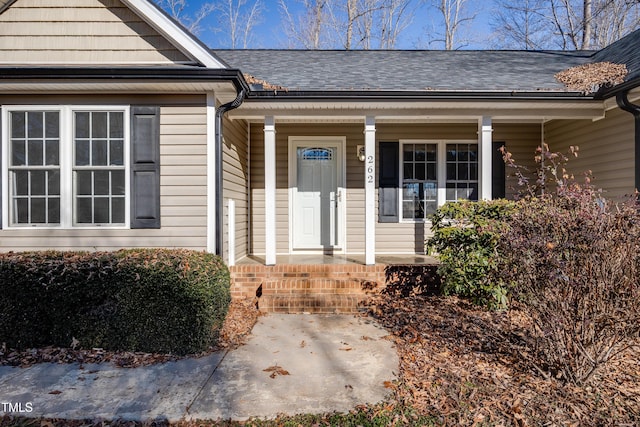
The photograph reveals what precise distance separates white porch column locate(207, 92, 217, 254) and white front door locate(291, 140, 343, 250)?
2.22m

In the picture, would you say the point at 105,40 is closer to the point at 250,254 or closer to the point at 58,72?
the point at 58,72

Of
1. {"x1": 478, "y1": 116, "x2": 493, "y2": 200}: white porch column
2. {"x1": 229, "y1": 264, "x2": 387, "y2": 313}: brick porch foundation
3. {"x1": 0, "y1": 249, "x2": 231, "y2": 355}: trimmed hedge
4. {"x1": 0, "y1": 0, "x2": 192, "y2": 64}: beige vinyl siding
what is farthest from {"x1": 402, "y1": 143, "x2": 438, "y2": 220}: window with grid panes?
{"x1": 0, "y1": 249, "x2": 231, "y2": 355}: trimmed hedge

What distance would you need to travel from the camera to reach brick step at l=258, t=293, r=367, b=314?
191 inches

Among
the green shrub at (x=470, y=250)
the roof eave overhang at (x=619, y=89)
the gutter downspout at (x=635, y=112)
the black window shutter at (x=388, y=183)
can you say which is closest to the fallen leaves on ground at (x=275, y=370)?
the green shrub at (x=470, y=250)

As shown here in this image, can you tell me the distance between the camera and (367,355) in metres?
3.48

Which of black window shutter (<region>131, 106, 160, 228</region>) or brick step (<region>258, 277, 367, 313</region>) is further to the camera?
brick step (<region>258, 277, 367, 313</region>)

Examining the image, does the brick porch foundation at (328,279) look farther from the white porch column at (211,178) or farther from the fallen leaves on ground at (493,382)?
the fallen leaves on ground at (493,382)

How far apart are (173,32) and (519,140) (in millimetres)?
5891

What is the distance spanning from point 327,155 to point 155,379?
477 centimetres

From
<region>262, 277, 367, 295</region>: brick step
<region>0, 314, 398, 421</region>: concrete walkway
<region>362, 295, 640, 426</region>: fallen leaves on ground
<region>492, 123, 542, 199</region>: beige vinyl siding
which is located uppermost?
<region>492, 123, 542, 199</region>: beige vinyl siding

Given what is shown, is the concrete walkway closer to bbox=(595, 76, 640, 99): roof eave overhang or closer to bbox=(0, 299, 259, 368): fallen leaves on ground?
bbox=(0, 299, 259, 368): fallen leaves on ground

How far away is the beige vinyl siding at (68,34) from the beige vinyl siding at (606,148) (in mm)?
5915

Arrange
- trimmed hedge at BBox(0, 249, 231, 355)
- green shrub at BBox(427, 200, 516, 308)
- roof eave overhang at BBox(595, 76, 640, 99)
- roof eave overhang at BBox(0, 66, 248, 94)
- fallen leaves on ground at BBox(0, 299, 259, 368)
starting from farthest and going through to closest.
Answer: roof eave overhang at BBox(595, 76, 640, 99) → green shrub at BBox(427, 200, 516, 308) → roof eave overhang at BBox(0, 66, 248, 94) → trimmed hedge at BBox(0, 249, 231, 355) → fallen leaves on ground at BBox(0, 299, 259, 368)

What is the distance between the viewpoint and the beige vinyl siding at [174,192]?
4758 millimetres
